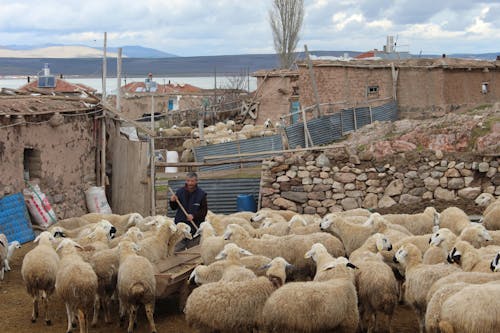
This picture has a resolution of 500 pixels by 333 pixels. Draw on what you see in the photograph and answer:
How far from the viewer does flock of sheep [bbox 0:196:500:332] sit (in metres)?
7.82

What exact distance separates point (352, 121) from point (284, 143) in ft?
12.4

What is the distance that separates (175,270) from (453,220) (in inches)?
179

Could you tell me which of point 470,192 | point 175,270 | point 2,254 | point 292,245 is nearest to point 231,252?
point 292,245

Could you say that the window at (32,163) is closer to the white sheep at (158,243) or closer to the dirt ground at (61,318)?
the dirt ground at (61,318)

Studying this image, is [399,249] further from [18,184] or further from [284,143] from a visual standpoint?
[284,143]

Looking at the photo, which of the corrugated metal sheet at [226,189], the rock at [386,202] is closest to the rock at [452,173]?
the rock at [386,202]

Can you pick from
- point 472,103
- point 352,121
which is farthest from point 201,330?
point 472,103

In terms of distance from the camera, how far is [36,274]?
9977mm

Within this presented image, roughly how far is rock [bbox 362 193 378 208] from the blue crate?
265 inches

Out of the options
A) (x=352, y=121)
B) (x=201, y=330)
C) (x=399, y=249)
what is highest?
(x=352, y=121)

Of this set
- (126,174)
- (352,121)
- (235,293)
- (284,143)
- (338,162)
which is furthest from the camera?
(352,121)

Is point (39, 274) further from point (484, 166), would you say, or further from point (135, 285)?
point (484, 166)

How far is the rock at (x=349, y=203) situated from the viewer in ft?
52.0

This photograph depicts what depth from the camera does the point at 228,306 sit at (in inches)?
319
